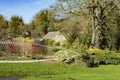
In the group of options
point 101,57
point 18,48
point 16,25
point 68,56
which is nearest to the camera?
point 68,56

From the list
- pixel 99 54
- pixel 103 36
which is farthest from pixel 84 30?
pixel 99 54

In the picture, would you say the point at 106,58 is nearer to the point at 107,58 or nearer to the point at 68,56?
the point at 107,58

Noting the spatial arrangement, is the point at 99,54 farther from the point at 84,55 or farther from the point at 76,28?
the point at 76,28

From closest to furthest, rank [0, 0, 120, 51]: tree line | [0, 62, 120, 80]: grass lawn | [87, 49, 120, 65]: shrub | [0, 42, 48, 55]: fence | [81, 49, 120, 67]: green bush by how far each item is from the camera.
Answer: [0, 62, 120, 80]: grass lawn → [81, 49, 120, 67]: green bush → [87, 49, 120, 65]: shrub → [0, 42, 48, 55]: fence → [0, 0, 120, 51]: tree line

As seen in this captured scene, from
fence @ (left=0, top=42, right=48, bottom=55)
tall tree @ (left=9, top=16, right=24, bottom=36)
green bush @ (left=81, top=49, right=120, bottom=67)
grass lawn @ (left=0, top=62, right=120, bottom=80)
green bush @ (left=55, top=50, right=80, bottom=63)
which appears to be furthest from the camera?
tall tree @ (left=9, top=16, right=24, bottom=36)

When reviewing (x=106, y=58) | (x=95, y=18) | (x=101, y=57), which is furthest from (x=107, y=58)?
(x=95, y=18)

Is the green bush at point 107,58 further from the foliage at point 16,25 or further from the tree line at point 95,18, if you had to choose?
the foliage at point 16,25

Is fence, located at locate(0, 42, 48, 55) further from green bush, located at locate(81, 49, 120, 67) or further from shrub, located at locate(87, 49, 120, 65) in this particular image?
shrub, located at locate(87, 49, 120, 65)

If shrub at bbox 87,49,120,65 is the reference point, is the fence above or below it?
above

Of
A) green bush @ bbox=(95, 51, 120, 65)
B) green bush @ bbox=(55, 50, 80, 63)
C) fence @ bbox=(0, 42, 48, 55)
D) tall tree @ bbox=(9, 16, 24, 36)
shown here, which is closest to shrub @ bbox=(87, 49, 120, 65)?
green bush @ bbox=(95, 51, 120, 65)

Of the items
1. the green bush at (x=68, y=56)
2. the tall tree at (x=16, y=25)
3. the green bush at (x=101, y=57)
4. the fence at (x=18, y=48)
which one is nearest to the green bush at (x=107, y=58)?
the green bush at (x=101, y=57)

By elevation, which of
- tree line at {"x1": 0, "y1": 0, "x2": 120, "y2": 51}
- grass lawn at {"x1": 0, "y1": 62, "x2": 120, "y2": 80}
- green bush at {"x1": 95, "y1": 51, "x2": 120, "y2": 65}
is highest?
tree line at {"x1": 0, "y1": 0, "x2": 120, "y2": 51}

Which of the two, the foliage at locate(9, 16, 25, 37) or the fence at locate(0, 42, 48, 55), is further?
the foliage at locate(9, 16, 25, 37)

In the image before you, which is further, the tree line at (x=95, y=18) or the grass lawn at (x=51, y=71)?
the tree line at (x=95, y=18)
